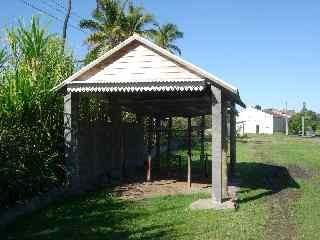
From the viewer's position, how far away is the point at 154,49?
12.4m

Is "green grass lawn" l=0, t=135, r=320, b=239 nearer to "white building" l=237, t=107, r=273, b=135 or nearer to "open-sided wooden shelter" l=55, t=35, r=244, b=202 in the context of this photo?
"open-sided wooden shelter" l=55, t=35, r=244, b=202

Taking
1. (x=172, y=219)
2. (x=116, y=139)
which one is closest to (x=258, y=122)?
(x=116, y=139)

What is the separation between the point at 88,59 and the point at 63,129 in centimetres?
404

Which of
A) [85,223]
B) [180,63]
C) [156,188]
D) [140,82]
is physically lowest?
[85,223]

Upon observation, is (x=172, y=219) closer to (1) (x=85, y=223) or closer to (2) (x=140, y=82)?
(1) (x=85, y=223)

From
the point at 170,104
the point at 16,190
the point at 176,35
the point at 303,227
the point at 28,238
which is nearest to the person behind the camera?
the point at 28,238

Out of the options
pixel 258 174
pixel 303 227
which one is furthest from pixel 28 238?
pixel 258 174

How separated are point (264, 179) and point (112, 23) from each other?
20660mm

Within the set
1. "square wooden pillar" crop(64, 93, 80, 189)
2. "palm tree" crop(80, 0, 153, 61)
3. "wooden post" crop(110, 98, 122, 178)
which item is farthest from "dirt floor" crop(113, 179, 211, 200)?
"palm tree" crop(80, 0, 153, 61)

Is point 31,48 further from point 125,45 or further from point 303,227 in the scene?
point 303,227

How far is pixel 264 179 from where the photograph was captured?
56.6 feet

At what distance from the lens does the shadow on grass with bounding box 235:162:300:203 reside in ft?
47.5

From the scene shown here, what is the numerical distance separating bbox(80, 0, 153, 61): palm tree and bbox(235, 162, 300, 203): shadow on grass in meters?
16.6

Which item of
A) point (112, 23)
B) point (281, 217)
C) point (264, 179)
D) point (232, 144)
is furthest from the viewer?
point (112, 23)
